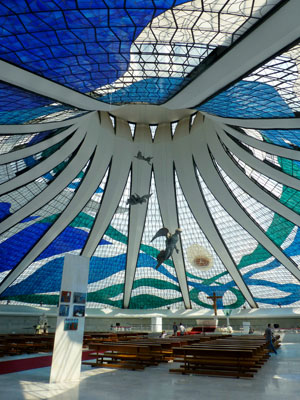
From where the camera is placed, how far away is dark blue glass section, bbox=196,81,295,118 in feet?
51.5

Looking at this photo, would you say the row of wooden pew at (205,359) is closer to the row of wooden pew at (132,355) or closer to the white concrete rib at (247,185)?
the row of wooden pew at (132,355)

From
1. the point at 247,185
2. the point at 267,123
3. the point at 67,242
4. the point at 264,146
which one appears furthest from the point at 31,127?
the point at 247,185

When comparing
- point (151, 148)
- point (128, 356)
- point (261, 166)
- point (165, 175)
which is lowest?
point (128, 356)

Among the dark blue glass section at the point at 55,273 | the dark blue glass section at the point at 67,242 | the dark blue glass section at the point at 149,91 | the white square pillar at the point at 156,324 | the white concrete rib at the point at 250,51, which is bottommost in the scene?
the white square pillar at the point at 156,324

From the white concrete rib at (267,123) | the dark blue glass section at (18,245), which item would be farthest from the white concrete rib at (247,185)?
the dark blue glass section at (18,245)

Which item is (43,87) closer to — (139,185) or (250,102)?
(250,102)

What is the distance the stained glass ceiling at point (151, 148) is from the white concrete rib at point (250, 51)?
0.06m

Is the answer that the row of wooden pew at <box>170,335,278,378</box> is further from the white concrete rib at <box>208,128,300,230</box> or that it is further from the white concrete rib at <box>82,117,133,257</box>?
the white concrete rib at <box>82,117,133,257</box>

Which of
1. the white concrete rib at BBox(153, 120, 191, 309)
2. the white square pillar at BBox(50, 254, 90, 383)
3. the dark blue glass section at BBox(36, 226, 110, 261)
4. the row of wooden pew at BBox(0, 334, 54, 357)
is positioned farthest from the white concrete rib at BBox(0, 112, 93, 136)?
the row of wooden pew at BBox(0, 334, 54, 357)

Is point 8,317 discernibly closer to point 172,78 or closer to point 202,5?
point 172,78

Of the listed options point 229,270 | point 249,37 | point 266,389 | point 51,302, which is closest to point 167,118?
point 229,270

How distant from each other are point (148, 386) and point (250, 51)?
11710 mm

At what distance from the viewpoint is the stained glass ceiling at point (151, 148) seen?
11820mm

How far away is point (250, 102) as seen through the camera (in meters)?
17.2
